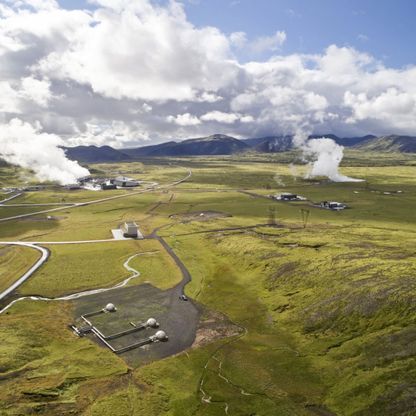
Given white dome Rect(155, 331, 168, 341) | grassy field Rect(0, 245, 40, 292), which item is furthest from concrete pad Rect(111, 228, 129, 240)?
white dome Rect(155, 331, 168, 341)

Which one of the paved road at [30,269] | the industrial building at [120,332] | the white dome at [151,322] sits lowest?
the industrial building at [120,332]

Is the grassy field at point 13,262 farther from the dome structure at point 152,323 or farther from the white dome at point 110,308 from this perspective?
the dome structure at point 152,323

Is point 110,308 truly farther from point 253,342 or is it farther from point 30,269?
point 30,269

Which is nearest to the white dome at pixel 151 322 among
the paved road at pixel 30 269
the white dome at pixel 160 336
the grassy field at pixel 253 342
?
the white dome at pixel 160 336

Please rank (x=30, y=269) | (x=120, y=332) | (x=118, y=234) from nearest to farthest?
(x=120, y=332)
(x=30, y=269)
(x=118, y=234)

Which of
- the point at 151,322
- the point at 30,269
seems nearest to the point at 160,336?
the point at 151,322

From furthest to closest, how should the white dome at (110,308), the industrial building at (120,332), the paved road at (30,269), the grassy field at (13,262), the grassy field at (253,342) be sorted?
the grassy field at (13,262) < the paved road at (30,269) < the white dome at (110,308) < the industrial building at (120,332) < the grassy field at (253,342)

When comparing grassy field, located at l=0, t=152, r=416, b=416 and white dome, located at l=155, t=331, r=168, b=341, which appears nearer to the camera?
grassy field, located at l=0, t=152, r=416, b=416

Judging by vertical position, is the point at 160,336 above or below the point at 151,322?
below

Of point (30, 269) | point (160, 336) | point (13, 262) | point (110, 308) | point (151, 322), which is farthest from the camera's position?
point (13, 262)

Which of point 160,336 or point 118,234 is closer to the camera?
point 160,336

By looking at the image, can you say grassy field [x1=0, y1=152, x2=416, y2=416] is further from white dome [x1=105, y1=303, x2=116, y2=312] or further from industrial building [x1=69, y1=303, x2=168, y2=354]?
white dome [x1=105, y1=303, x2=116, y2=312]
